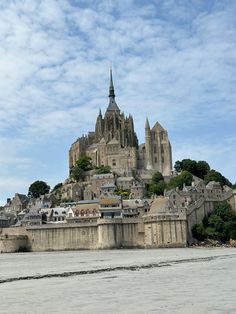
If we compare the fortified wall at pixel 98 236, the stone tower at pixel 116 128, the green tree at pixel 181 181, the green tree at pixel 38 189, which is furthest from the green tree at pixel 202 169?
the fortified wall at pixel 98 236

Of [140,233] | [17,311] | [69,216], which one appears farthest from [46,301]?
[69,216]

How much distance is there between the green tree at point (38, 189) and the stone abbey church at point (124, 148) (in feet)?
44.5

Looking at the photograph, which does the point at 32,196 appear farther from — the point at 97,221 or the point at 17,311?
the point at 17,311

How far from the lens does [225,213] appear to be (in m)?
81.1

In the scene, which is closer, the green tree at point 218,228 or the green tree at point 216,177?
the green tree at point 218,228

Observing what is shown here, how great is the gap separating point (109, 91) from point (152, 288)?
143 m

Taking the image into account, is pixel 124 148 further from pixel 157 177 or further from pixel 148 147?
pixel 157 177

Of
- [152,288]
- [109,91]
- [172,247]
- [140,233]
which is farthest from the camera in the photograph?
[109,91]

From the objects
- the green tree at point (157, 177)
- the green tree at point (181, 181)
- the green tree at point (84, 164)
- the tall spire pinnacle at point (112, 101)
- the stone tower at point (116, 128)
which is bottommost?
the green tree at point (181, 181)

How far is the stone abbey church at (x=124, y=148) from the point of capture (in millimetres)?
132375

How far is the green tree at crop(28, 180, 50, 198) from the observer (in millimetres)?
135000

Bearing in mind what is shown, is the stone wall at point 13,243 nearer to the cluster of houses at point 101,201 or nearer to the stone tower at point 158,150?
the cluster of houses at point 101,201

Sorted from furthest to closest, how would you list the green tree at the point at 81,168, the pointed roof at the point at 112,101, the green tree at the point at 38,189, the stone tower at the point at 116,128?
the pointed roof at the point at 112,101
the stone tower at the point at 116,128
the green tree at the point at 38,189
the green tree at the point at 81,168

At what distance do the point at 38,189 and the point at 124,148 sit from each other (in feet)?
84.3
